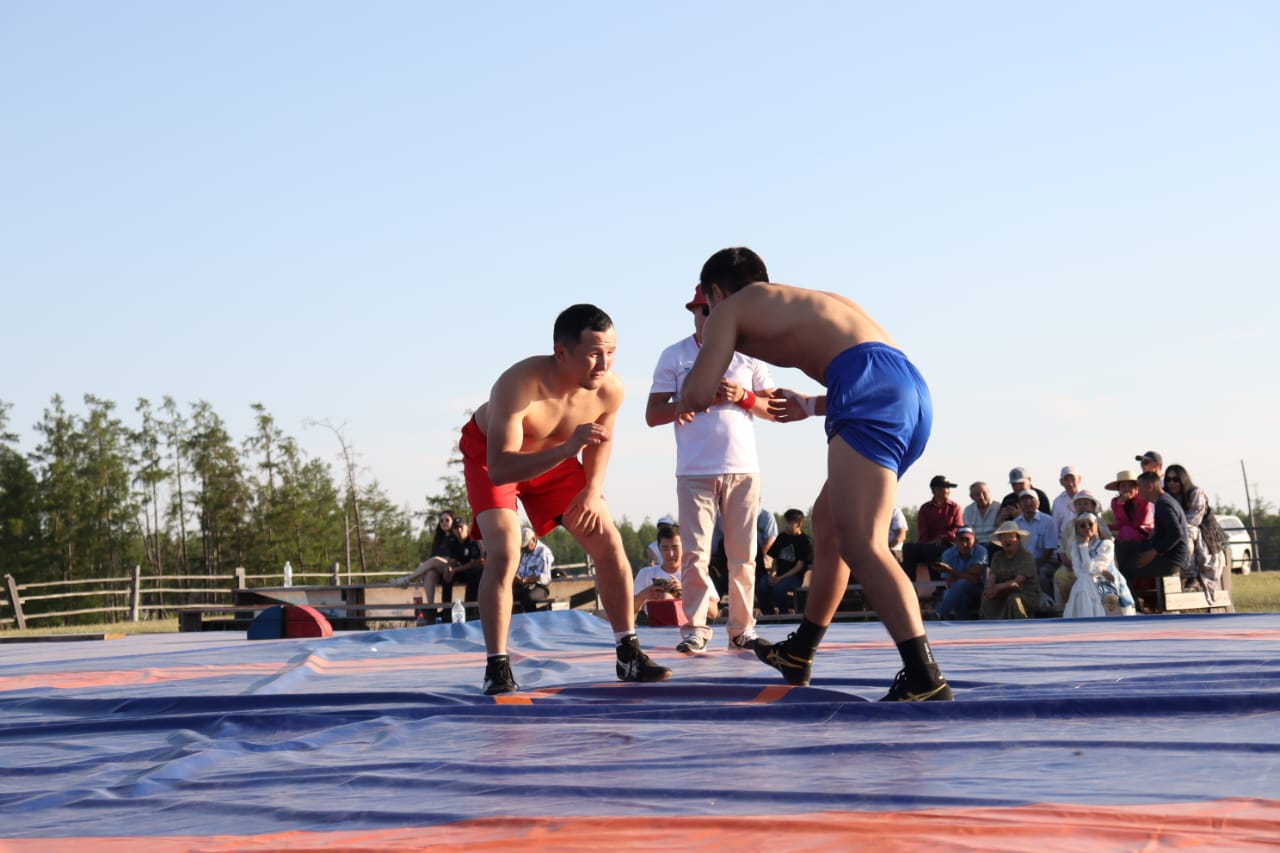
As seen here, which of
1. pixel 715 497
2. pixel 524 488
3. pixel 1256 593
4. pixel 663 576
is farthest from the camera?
pixel 1256 593

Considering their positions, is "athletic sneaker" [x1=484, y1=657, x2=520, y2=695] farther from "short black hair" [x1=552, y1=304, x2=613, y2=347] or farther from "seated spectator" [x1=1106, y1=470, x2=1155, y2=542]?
"seated spectator" [x1=1106, y1=470, x2=1155, y2=542]

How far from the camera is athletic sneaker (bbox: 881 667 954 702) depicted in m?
3.83

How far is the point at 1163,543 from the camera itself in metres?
11.1

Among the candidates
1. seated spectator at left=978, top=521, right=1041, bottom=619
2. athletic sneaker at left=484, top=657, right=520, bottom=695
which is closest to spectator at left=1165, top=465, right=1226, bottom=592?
seated spectator at left=978, top=521, right=1041, bottom=619

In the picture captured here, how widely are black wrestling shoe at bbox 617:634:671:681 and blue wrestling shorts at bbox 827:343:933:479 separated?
4.58ft

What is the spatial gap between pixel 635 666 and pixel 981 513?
8.63 meters

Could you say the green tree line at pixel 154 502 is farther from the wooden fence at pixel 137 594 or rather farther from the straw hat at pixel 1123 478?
the straw hat at pixel 1123 478

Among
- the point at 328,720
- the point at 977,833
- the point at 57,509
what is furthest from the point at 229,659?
the point at 57,509

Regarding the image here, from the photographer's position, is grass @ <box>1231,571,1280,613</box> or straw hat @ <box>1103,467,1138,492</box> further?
grass @ <box>1231,571,1280,613</box>

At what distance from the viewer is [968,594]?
11711mm

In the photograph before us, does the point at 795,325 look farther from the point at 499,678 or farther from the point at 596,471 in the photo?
the point at 499,678

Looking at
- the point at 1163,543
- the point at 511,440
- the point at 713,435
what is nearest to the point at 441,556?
the point at 1163,543

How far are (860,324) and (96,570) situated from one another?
62091mm

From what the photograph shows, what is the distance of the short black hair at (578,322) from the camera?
4871mm
